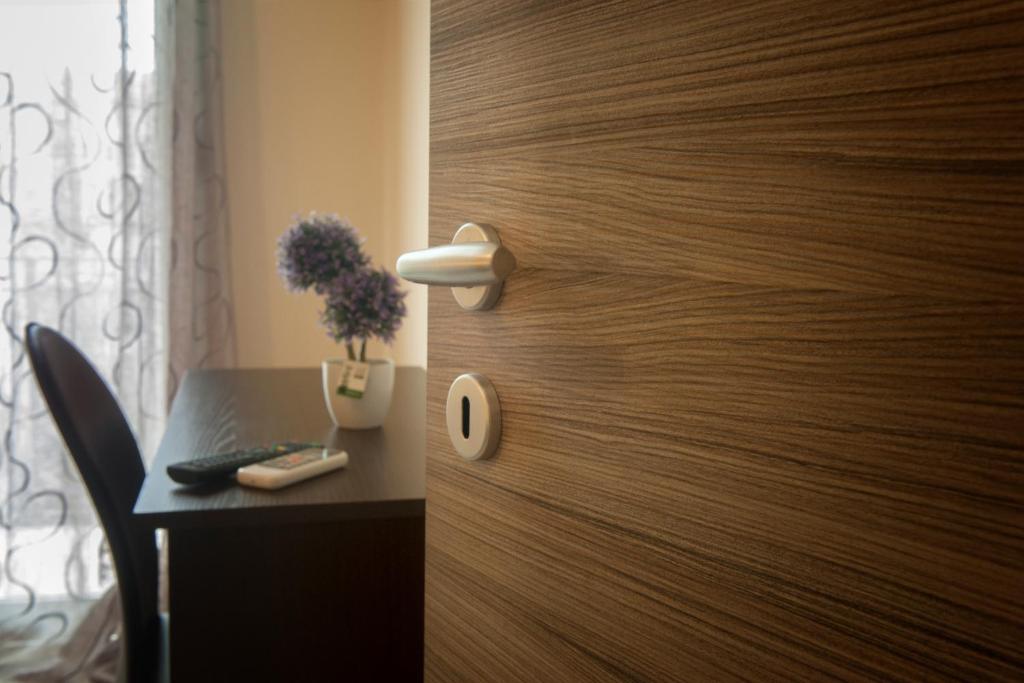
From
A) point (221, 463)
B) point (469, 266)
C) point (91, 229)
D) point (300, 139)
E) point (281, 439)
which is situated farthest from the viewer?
point (300, 139)

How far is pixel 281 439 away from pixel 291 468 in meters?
0.25

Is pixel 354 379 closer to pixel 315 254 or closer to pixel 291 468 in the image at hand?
pixel 315 254

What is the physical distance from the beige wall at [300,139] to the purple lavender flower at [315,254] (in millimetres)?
1177

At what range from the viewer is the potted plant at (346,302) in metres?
1.39

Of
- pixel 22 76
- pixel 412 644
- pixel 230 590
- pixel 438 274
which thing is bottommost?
pixel 412 644

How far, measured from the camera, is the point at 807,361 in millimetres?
307

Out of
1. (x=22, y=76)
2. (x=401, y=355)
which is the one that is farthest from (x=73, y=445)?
(x=22, y=76)

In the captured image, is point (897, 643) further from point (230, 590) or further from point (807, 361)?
point (230, 590)

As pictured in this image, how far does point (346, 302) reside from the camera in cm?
139

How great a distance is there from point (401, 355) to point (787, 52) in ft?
7.25

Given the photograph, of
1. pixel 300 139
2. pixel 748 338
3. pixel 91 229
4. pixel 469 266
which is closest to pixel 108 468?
pixel 469 266

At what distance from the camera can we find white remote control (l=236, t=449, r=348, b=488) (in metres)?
1.04

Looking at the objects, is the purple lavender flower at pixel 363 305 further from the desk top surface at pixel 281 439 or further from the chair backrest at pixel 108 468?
the chair backrest at pixel 108 468

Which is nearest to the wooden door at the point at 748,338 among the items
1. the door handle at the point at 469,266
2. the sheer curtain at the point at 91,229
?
the door handle at the point at 469,266
